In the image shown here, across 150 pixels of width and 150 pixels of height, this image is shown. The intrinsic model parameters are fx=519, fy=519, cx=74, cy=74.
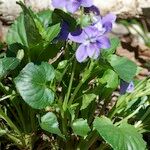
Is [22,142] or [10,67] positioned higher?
[10,67]

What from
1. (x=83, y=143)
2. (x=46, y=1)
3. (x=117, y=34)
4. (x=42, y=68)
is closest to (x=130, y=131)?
(x=83, y=143)

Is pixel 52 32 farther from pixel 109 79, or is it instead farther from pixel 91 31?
pixel 109 79

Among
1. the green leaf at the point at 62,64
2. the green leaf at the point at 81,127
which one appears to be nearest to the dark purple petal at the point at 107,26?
the green leaf at the point at 62,64

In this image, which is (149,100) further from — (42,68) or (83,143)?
(42,68)

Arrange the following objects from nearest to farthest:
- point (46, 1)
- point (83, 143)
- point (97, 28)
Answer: point (97, 28)
point (83, 143)
point (46, 1)

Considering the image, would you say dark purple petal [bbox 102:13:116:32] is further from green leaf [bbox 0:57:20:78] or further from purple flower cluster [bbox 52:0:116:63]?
green leaf [bbox 0:57:20:78]

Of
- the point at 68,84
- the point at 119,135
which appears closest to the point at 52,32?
the point at 68,84

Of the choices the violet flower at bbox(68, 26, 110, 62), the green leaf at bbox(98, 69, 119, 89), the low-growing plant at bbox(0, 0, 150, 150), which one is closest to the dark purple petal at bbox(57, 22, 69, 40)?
the low-growing plant at bbox(0, 0, 150, 150)

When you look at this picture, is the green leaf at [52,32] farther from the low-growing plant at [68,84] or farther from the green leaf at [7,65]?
the green leaf at [7,65]

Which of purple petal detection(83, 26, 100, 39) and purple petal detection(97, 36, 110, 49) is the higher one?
purple petal detection(83, 26, 100, 39)
